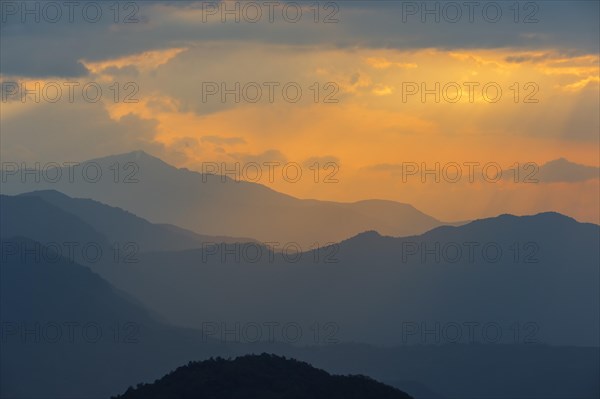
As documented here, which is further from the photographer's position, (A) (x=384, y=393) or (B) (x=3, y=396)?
(B) (x=3, y=396)

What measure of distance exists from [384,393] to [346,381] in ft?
7.06

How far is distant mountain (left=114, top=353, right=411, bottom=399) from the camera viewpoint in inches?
2264

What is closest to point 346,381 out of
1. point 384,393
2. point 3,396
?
point 384,393

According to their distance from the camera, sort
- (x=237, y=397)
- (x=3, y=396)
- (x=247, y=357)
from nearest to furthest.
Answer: (x=237, y=397) < (x=247, y=357) < (x=3, y=396)

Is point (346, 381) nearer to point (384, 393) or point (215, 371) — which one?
point (384, 393)

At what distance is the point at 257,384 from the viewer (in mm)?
58562

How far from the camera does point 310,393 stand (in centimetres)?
5772

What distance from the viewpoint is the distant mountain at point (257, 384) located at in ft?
189

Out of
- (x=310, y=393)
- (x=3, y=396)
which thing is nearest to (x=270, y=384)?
(x=310, y=393)

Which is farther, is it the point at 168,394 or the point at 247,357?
the point at 247,357

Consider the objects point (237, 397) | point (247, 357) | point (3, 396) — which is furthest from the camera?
point (3, 396)

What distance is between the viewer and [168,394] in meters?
57.9

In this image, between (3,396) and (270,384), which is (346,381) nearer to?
(270,384)

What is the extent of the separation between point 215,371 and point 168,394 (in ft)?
10.3
